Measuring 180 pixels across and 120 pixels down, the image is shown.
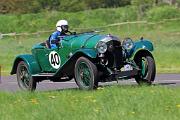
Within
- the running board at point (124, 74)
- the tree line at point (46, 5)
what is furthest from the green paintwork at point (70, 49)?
the tree line at point (46, 5)

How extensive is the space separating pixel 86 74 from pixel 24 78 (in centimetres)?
260

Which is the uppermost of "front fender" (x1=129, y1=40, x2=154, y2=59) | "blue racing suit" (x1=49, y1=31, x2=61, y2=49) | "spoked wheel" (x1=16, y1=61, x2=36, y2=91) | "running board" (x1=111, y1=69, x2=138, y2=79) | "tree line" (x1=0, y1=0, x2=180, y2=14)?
"blue racing suit" (x1=49, y1=31, x2=61, y2=49)

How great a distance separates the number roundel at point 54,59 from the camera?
49.5ft

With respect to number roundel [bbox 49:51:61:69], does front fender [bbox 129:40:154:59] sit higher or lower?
higher

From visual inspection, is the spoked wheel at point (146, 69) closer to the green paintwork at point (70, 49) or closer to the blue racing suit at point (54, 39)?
the green paintwork at point (70, 49)

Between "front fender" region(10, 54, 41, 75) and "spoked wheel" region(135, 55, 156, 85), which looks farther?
"front fender" region(10, 54, 41, 75)

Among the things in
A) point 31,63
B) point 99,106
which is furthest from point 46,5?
point 99,106

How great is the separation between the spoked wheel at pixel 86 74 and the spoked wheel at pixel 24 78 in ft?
6.04

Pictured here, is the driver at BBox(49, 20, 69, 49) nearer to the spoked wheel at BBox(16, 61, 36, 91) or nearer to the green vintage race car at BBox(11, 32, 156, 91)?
the green vintage race car at BBox(11, 32, 156, 91)

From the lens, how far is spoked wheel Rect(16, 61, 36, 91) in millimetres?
15825

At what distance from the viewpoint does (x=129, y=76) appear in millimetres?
14336

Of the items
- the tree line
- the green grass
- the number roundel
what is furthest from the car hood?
the tree line

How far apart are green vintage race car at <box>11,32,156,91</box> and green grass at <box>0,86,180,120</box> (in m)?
2.44

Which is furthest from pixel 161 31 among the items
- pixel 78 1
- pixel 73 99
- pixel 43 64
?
pixel 73 99
